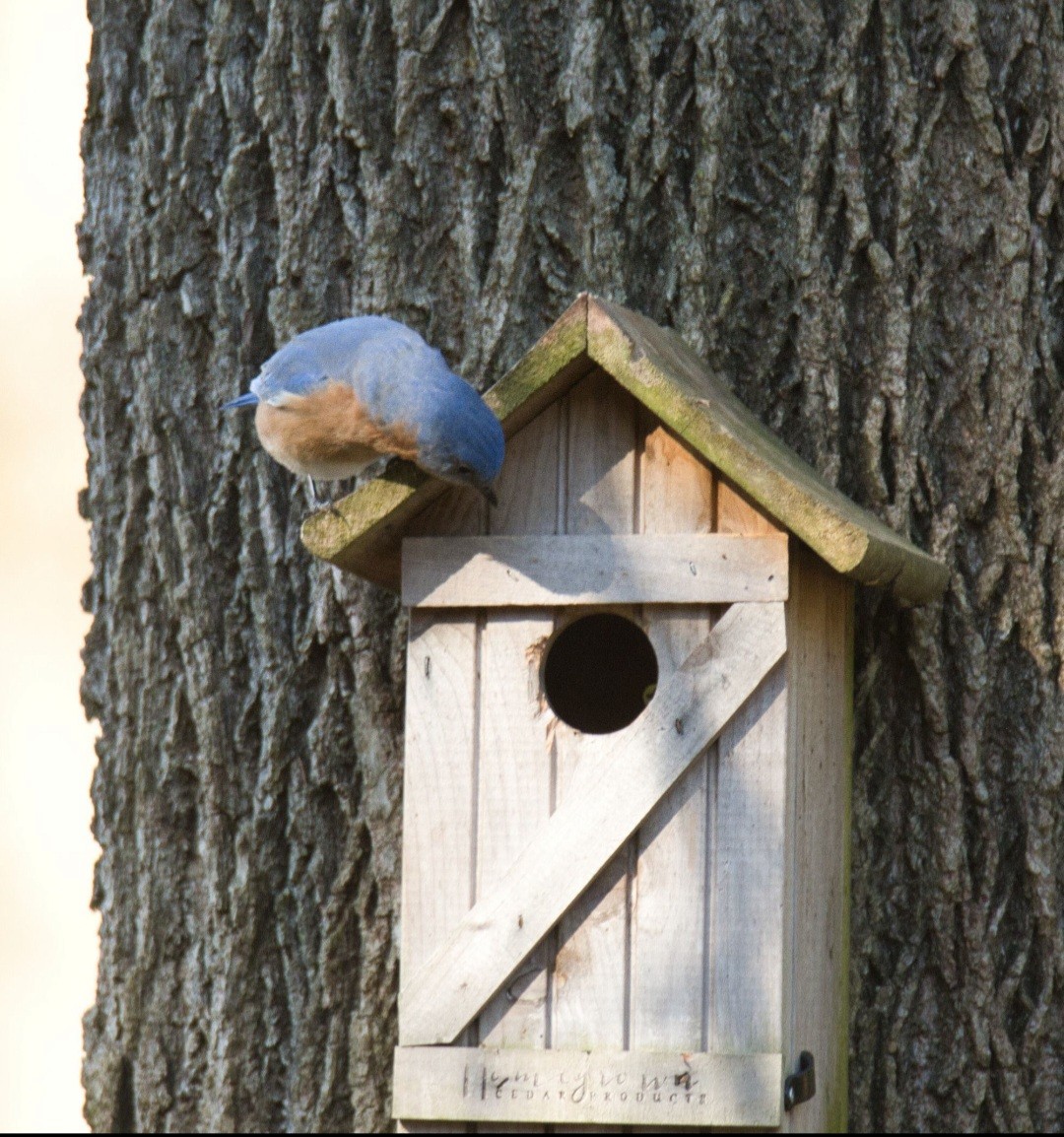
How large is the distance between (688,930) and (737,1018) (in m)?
0.15

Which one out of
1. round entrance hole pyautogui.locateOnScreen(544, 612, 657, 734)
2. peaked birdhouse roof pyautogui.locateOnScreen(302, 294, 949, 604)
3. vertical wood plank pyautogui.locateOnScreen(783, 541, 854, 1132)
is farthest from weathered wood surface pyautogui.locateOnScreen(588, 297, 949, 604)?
round entrance hole pyautogui.locateOnScreen(544, 612, 657, 734)

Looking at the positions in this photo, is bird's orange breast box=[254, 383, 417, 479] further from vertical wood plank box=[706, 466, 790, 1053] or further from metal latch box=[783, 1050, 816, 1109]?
metal latch box=[783, 1050, 816, 1109]

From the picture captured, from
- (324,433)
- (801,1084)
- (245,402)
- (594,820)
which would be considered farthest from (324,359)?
(801,1084)

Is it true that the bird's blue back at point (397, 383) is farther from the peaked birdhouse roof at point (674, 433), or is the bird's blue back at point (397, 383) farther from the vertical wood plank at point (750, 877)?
the vertical wood plank at point (750, 877)

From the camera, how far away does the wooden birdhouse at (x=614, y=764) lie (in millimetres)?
2568

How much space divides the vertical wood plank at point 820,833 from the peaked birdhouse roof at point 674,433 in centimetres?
12

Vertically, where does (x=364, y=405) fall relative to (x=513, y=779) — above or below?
above

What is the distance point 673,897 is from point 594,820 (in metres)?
0.17

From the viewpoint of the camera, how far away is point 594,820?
2615 mm

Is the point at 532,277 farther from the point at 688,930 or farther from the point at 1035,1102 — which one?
the point at 1035,1102

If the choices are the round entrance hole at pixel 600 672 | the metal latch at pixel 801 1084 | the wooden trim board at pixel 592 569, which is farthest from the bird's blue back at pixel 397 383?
the metal latch at pixel 801 1084

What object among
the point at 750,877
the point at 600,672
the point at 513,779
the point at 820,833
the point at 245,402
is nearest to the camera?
the point at 750,877

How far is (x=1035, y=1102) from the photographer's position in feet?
10.5

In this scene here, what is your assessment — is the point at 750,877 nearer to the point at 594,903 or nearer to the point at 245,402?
the point at 594,903
